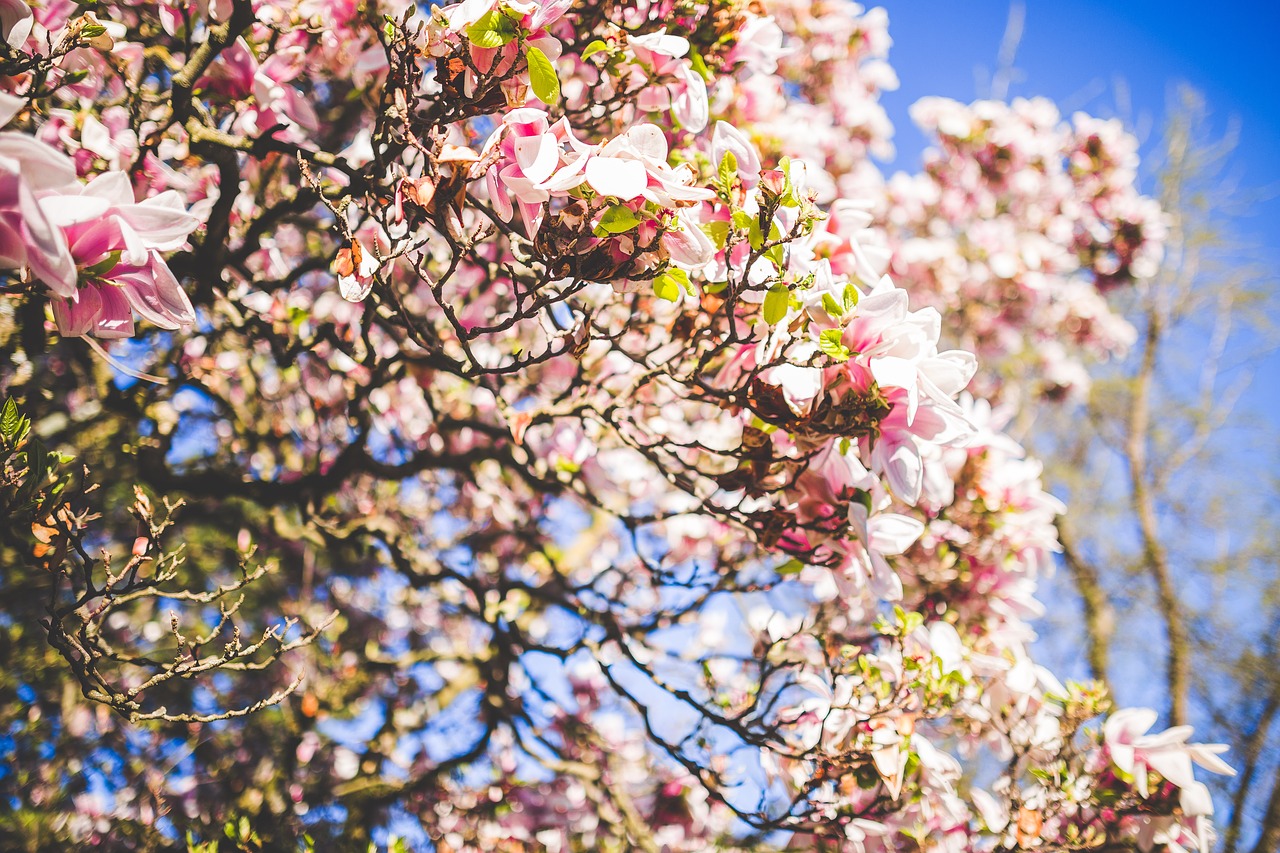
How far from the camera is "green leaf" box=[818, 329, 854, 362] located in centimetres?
130

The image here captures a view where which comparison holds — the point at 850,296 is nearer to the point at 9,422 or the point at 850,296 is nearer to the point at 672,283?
the point at 672,283

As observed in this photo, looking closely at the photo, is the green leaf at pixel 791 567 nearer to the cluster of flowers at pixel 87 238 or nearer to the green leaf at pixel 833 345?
the green leaf at pixel 833 345

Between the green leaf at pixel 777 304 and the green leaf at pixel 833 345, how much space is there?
0.09 m

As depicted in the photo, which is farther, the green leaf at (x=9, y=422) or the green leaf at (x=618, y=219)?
the green leaf at (x=9, y=422)

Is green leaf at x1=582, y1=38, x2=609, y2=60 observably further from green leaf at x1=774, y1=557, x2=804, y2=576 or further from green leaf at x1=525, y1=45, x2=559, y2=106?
green leaf at x1=774, y1=557, x2=804, y2=576

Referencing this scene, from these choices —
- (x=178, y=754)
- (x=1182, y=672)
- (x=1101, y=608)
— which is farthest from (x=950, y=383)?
(x=1101, y=608)

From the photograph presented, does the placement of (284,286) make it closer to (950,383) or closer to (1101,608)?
(950,383)

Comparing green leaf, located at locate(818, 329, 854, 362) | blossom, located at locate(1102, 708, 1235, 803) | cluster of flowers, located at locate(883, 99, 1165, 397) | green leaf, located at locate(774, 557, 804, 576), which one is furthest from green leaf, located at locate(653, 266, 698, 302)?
cluster of flowers, located at locate(883, 99, 1165, 397)

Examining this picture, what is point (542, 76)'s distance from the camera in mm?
1236

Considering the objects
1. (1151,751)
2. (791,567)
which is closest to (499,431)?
(791,567)

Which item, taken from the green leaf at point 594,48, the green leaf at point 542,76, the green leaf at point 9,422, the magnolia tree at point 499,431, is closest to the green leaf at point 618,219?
the magnolia tree at point 499,431

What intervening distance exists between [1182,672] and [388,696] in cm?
650

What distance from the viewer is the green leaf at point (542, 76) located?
1215 millimetres

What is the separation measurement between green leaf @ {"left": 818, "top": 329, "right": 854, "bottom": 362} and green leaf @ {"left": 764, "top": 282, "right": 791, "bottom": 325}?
9cm
